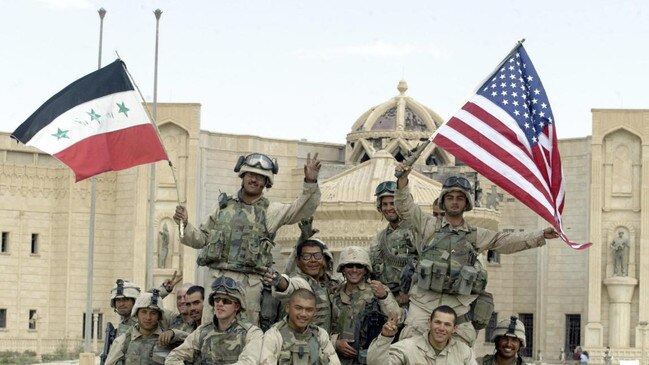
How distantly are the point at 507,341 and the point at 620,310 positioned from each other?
4172 centimetres

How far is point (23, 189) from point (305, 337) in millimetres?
43769

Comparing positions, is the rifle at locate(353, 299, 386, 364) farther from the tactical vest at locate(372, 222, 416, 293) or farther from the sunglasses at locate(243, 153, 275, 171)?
the sunglasses at locate(243, 153, 275, 171)

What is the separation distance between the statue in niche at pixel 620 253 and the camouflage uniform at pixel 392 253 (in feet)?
132

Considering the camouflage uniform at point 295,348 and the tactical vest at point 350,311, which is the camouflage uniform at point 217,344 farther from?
the tactical vest at point 350,311

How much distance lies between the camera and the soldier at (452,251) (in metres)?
15.4

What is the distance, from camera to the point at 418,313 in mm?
15547

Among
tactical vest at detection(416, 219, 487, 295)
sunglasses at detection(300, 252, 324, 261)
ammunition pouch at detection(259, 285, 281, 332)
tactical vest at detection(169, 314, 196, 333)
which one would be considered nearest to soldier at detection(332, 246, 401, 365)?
sunglasses at detection(300, 252, 324, 261)

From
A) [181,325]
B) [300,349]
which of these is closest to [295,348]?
[300,349]

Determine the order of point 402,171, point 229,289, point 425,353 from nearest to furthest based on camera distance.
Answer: point 425,353 → point 229,289 → point 402,171

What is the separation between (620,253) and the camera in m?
57.0

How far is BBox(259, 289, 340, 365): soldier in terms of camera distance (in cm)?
1401

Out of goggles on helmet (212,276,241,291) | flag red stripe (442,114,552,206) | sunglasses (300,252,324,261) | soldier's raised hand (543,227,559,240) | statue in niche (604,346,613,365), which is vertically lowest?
statue in niche (604,346,613,365)

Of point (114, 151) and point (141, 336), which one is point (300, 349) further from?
point (114, 151)

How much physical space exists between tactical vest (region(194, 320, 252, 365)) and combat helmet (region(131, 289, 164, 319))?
182cm
